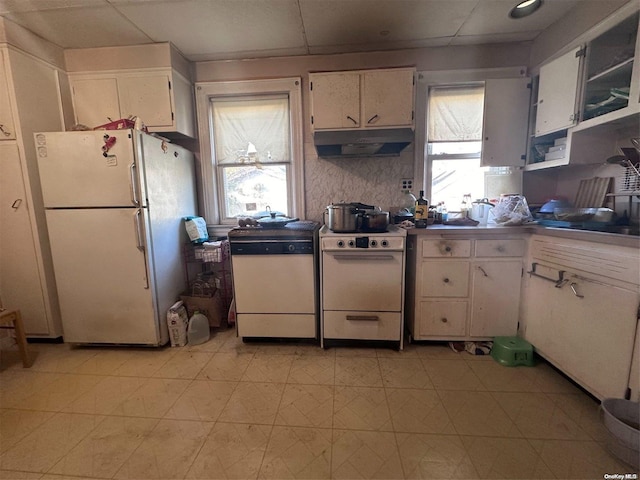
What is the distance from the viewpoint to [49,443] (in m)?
1.38

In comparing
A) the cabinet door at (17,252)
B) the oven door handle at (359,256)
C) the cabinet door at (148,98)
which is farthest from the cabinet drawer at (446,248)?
the cabinet door at (17,252)

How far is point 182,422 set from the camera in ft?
4.93

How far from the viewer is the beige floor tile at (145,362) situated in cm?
195

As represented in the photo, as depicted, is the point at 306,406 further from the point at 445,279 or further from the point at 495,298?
the point at 495,298

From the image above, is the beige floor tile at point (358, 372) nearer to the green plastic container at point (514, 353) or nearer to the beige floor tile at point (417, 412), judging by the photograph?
the beige floor tile at point (417, 412)

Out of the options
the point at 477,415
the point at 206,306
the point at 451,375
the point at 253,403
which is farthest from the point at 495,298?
the point at 206,306

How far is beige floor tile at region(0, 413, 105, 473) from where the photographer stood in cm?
128

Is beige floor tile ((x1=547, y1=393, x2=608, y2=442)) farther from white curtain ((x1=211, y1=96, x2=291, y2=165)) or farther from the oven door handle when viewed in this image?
white curtain ((x1=211, y1=96, x2=291, y2=165))

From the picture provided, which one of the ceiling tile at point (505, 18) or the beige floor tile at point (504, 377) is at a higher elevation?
the ceiling tile at point (505, 18)

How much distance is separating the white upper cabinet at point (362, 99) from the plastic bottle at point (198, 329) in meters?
1.98

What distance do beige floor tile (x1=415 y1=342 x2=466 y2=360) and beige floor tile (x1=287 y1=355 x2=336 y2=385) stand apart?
74 centimetres

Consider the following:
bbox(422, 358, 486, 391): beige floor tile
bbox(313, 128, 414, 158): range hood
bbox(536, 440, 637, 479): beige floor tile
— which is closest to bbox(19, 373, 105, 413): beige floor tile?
bbox(422, 358, 486, 391): beige floor tile

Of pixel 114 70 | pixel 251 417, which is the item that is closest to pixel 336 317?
pixel 251 417

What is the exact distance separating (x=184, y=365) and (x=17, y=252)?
5.65ft
